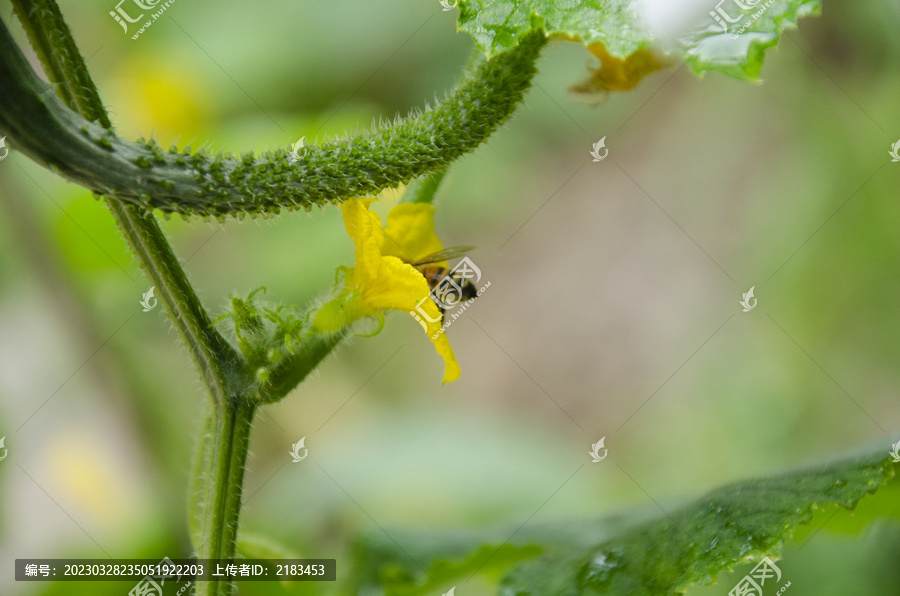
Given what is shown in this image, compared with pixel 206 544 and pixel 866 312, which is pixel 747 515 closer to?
pixel 206 544

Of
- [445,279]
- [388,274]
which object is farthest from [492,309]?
[388,274]

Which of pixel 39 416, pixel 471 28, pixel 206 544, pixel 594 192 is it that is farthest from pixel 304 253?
pixel 594 192

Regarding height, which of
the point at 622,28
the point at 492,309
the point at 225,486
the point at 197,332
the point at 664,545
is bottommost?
the point at 664,545

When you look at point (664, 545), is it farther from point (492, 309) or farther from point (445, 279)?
point (492, 309)

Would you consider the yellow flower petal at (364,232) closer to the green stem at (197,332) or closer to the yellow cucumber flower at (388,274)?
the yellow cucumber flower at (388,274)

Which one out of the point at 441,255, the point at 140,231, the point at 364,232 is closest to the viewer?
the point at 140,231

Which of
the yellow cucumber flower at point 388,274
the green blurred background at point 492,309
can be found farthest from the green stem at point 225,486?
the green blurred background at point 492,309
